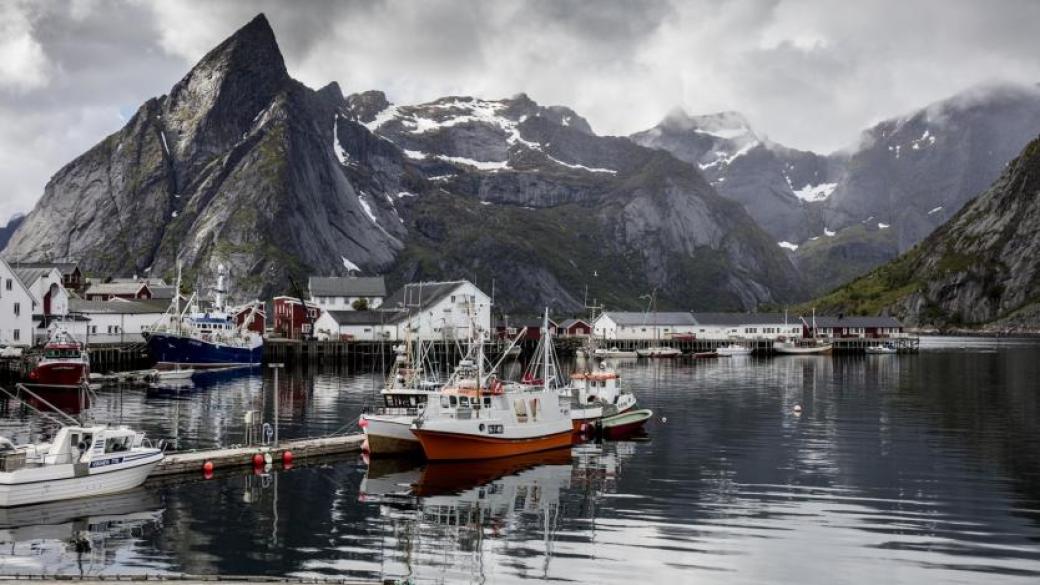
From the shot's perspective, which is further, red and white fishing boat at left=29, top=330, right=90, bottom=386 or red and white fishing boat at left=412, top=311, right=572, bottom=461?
red and white fishing boat at left=29, top=330, right=90, bottom=386

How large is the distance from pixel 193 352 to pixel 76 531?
91.3m

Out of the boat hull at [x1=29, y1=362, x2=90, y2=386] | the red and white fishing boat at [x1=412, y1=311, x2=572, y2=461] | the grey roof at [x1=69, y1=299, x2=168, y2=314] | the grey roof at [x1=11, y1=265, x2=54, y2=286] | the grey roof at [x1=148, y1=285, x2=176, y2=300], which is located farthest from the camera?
the grey roof at [x1=148, y1=285, x2=176, y2=300]

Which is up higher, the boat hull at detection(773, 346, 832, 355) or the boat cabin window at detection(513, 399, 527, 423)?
the boat hull at detection(773, 346, 832, 355)

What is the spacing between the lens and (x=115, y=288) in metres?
181

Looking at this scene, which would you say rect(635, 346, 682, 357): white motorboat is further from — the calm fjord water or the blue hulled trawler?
the calm fjord water

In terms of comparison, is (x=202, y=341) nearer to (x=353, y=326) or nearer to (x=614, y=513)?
(x=353, y=326)

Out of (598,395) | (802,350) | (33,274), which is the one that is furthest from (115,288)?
(802,350)

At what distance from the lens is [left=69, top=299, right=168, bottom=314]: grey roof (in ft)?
450

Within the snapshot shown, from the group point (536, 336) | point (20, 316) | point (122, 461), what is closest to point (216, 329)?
point (20, 316)

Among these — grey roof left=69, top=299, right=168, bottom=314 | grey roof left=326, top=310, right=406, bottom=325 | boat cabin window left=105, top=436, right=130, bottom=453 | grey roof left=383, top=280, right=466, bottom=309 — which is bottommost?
boat cabin window left=105, top=436, right=130, bottom=453

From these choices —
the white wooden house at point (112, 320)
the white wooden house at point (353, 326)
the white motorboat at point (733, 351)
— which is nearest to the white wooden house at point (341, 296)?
the white wooden house at point (353, 326)

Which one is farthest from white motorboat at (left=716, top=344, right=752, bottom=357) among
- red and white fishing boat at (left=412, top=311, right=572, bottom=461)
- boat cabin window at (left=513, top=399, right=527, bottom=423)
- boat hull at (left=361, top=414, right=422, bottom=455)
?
boat hull at (left=361, top=414, right=422, bottom=455)

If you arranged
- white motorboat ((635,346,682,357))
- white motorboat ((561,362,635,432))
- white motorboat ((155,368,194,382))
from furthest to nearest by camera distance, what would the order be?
white motorboat ((635,346,682,357)) < white motorboat ((155,368,194,382)) < white motorboat ((561,362,635,432))

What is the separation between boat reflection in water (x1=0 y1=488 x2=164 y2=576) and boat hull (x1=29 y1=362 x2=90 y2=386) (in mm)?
52052
